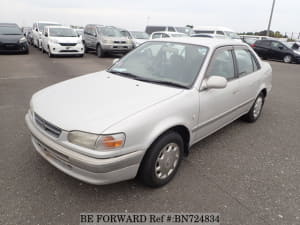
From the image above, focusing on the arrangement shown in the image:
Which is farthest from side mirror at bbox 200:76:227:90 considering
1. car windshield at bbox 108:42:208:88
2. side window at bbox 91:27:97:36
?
side window at bbox 91:27:97:36

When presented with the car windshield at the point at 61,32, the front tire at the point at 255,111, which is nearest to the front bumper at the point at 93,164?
the front tire at the point at 255,111

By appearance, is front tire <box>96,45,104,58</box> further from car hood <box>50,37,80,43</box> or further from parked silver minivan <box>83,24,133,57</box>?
car hood <box>50,37,80,43</box>

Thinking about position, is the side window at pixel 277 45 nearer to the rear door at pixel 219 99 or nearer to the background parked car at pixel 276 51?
the background parked car at pixel 276 51

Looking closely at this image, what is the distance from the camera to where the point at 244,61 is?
13.3 feet

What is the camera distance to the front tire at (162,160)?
248cm

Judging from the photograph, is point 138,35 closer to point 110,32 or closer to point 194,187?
point 110,32

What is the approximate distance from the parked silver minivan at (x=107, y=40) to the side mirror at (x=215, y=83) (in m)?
11.8

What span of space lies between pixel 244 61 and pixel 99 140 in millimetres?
2999

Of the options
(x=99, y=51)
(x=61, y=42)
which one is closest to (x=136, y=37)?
(x=99, y=51)

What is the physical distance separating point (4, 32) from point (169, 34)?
30.9 feet

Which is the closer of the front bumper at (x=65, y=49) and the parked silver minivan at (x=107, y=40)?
the front bumper at (x=65, y=49)

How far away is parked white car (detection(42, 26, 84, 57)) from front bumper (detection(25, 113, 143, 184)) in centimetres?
1144

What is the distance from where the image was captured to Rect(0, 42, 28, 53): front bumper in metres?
12.6

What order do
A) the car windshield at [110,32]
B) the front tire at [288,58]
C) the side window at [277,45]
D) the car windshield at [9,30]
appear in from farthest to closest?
the side window at [277,45] → the front tire at [288,58] → the car windshield at [110,32] → the car windshield at [9,30]
